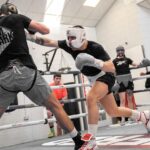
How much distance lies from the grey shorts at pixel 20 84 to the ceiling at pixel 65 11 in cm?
365

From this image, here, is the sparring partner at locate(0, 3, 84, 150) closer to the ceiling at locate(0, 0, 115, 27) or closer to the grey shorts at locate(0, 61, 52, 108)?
the grey shorts at locate(0, 61, 52, 108)

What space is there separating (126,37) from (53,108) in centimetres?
510

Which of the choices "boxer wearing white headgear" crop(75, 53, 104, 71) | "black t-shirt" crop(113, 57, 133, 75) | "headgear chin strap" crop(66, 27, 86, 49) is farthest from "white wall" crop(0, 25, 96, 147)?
"boxer wearing white headgear" crop(75, 53, 104, 71)

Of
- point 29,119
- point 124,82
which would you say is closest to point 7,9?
point 124,82

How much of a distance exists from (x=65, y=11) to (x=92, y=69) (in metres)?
4.37

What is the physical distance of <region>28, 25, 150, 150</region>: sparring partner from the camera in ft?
6.95

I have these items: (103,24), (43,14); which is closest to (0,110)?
(43,14)

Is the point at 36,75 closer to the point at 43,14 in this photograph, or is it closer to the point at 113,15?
the point at 43,14

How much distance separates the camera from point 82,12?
6695 mm

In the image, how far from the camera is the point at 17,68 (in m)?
1.89

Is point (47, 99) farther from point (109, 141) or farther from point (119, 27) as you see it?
point (119, 27)

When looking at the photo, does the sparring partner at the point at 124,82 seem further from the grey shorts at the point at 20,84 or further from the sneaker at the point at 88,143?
the grey shorts at the point at 20,84

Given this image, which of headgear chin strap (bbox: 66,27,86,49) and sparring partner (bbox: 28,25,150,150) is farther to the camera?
headgear chin strap (bbox: 66,27,86,49)

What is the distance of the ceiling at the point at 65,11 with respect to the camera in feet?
18.9
